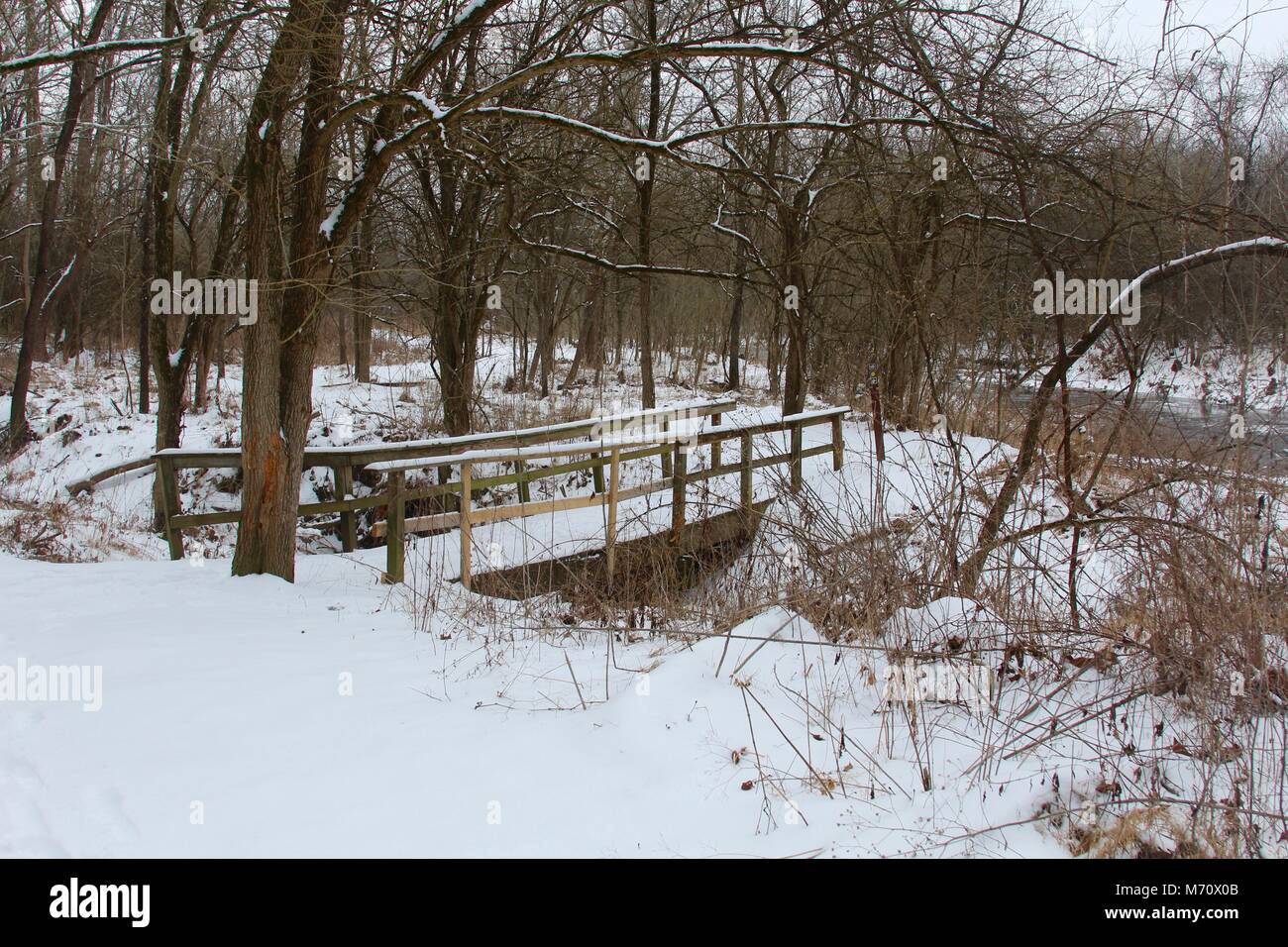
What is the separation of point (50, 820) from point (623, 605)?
3774 millimetres

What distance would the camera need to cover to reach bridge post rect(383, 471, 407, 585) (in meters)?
6.75

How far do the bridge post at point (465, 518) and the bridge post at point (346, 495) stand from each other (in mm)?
1778

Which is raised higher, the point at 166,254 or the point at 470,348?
the point at 166,254

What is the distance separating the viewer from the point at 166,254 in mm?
10477

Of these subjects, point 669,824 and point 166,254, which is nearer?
point 669,824

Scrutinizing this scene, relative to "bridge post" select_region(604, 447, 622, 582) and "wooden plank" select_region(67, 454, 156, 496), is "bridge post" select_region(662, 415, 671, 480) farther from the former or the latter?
"wooden plank" select_region(67, 454, 156, 496)

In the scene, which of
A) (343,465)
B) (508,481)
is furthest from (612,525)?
(343,465)

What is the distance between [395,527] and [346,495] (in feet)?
5.57

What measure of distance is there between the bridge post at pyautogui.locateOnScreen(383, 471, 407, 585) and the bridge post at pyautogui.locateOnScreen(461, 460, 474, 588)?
0.48 metres

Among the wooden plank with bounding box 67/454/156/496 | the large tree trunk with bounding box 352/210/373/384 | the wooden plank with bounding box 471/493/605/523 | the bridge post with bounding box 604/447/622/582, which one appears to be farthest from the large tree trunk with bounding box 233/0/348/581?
the wooden plank with bounding box 67/454/156/496

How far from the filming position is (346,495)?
8.28 metres

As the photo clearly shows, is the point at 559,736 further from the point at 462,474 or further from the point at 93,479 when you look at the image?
the point at 93,479
